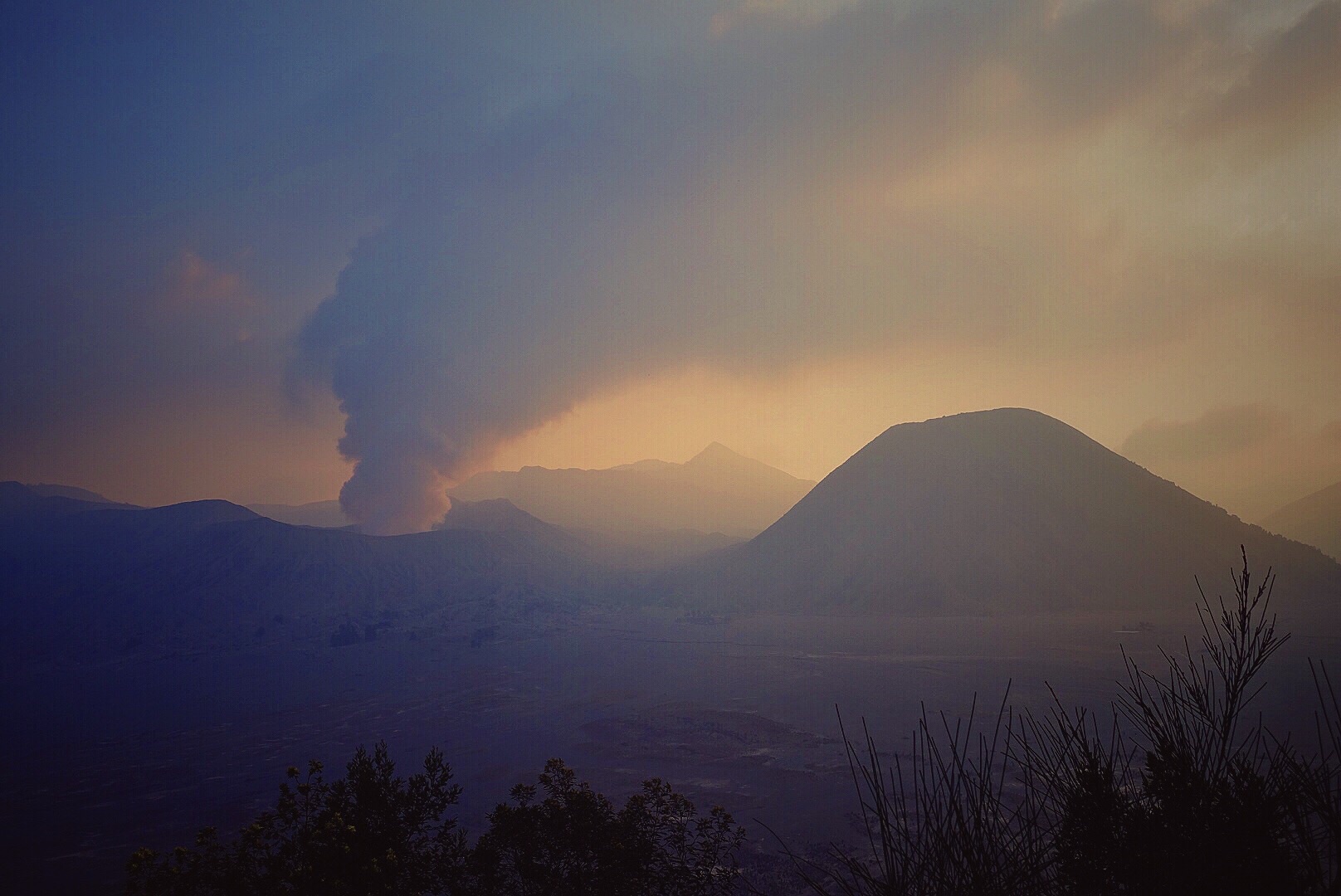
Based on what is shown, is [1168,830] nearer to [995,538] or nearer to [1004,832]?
[1004,832]

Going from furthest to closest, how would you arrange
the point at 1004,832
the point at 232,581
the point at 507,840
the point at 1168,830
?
the point at 232,581 → the point at 507,840 → the point at 1004,832 → the point at 1168,830

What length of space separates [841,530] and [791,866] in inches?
5074

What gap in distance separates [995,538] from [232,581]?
17261cm

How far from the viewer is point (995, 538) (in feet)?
432

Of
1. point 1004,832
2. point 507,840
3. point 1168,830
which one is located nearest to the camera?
point 1168,830

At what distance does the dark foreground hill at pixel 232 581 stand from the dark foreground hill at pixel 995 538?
5184cm

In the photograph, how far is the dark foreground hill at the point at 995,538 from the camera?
4651 inches

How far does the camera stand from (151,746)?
59094 millimetres

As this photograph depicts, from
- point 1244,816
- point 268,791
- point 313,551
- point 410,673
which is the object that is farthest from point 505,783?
point 313,551

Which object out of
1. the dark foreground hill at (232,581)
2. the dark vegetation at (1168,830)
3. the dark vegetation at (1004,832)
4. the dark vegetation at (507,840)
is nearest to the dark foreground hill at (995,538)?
the dark foreground hill at (232,581)

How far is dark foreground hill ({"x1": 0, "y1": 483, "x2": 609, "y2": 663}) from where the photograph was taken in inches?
5069

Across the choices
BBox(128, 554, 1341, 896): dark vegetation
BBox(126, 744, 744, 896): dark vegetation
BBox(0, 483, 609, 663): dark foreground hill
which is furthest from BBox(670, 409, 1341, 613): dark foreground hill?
BBox(128, 554, 1341, 896): dark vegetation

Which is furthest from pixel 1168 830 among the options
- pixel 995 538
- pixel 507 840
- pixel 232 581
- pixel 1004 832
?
pixel 232 581

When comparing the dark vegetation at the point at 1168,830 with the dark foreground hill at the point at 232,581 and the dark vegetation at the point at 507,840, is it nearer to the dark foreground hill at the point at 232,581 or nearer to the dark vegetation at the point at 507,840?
the dark vegetation at the point at 507,840
